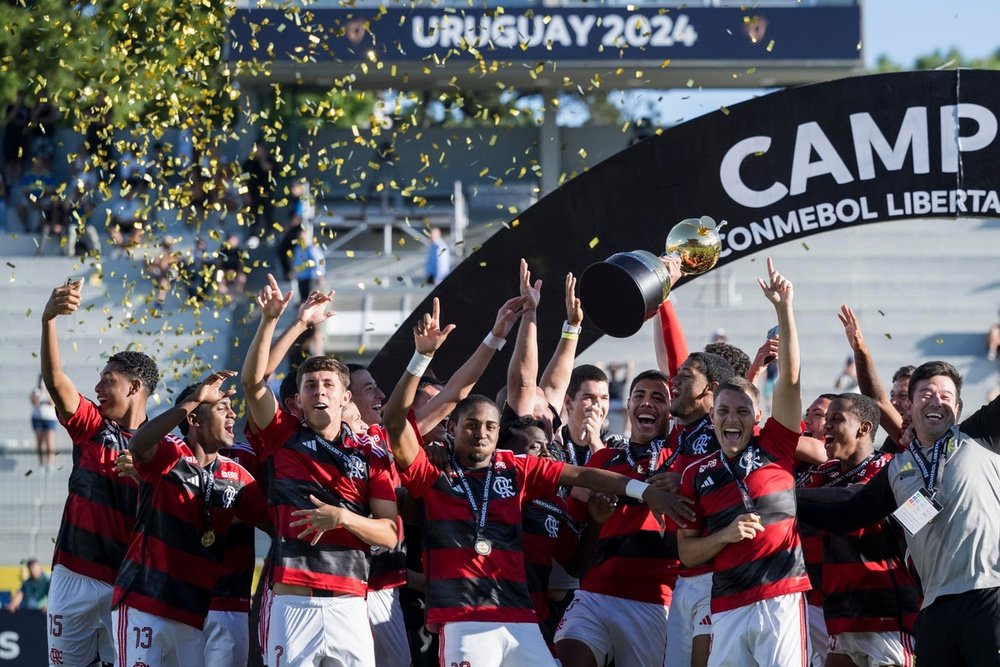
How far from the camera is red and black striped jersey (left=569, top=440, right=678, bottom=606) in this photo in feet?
24.0

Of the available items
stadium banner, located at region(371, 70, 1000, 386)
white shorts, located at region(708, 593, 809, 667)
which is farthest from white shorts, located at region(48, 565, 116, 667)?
Answer: white shorts, located at region(708, 593, 809, 667)

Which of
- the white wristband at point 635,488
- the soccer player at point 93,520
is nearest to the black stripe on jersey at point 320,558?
the white wristband at point 635,488

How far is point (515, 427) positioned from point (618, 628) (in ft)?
3.91

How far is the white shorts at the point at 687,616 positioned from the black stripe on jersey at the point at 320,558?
5.43 feet

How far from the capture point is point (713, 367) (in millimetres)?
7410

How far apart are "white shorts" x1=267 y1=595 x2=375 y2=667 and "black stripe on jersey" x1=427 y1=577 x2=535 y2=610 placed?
428 millimetres

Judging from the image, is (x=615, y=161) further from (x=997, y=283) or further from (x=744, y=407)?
(x=997, y=283)

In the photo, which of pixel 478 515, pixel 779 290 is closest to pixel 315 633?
pixel 478 515

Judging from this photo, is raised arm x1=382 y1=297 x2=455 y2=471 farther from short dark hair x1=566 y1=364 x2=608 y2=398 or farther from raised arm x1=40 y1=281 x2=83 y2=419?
raised arm x1=40 y1=281 x2=83 y2=419

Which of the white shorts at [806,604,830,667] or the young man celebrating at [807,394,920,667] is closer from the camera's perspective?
the young man celebrating at [807,394,920,667]

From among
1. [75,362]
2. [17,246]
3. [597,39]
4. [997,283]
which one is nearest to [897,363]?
[997,283]

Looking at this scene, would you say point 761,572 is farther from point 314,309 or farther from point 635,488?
point 314,309

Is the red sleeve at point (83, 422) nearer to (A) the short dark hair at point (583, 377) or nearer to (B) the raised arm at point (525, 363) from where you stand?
(B) the raised arm at point (525, 363)

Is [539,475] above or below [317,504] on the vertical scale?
above
